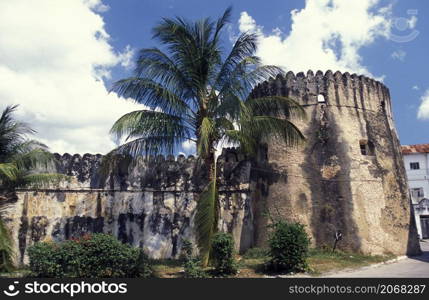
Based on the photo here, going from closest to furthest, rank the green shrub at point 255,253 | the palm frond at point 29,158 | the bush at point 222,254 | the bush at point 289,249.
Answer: the bush at point 222,254, the bush at point 289,249, the palm frond at point 29,158, the green shrub at point 255,253

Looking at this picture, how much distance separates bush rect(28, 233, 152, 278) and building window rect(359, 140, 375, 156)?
9727 millimetres

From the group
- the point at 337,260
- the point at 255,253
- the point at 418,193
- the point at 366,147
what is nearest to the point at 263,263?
the point at 255,253

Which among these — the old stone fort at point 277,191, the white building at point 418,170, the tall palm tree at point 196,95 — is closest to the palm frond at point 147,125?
the tall palm tree at point 196,95

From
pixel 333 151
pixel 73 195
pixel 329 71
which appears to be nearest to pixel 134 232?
pixel 73 195

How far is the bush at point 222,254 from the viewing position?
10445 millimetres

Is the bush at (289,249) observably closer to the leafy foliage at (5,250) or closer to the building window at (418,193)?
the leafy foliage at (5,250)

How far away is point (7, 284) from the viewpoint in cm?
794

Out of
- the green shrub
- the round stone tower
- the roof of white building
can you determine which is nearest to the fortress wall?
the green shrub

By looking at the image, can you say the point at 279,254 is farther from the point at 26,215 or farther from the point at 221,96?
the point at 26,215

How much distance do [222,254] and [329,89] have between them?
8.43 metres

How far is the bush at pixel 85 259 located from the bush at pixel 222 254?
6.81 ft

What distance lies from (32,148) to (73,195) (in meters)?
2.76

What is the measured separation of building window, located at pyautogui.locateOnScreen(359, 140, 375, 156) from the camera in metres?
15.4

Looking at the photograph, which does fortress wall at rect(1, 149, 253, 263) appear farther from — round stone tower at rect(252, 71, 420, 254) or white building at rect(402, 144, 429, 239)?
white building at rect(402, 144, 429, 239)
